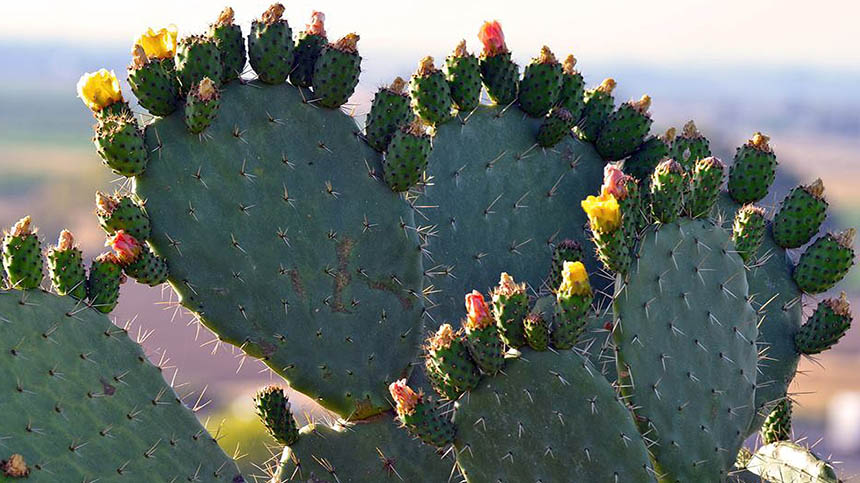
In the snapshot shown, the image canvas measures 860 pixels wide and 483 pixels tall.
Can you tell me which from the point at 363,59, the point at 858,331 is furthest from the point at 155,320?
the point at 363,59

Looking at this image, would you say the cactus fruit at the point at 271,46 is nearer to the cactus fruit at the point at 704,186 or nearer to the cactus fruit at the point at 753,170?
the cactus fruit at the point at 704,186

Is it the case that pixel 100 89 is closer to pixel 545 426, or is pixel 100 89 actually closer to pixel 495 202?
pixel 495 202

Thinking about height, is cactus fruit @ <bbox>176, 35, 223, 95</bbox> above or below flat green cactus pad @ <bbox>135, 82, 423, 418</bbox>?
above

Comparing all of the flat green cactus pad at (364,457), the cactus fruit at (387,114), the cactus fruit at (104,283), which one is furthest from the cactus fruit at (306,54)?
the flat green cactus pad at (364,457)

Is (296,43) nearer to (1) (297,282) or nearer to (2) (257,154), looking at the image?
(2) (257,154)

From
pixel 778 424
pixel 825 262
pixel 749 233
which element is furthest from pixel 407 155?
pixel 778 424

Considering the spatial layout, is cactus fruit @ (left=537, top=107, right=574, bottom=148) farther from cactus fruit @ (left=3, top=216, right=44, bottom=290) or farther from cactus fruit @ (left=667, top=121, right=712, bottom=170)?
cactus fruit @ (left=3, top=216, right=44, bottom=290)

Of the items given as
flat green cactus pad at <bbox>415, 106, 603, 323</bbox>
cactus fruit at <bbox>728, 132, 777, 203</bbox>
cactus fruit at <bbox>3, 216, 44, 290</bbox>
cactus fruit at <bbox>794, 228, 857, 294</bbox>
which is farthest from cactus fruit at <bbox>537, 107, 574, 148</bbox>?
cactus fruit at <bbox>3, 216, 44, 290</bbox>
